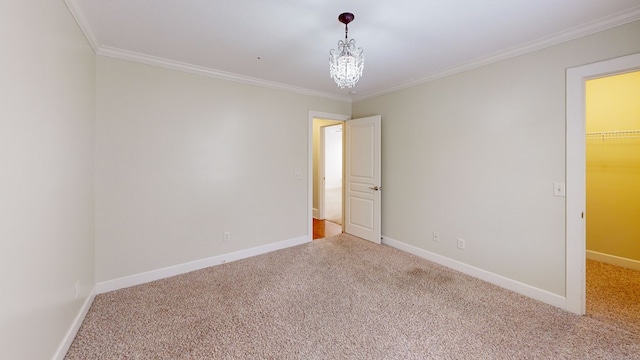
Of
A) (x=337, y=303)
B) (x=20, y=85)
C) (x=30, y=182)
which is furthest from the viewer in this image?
(x=337, y=303)

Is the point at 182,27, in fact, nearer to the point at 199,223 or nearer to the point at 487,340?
the point at 199,223

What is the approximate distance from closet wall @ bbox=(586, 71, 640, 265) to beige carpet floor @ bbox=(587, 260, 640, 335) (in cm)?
33

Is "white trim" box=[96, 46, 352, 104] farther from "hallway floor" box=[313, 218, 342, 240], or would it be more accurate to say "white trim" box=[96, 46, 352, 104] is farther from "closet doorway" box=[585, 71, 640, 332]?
"closet doorway" box=[585, 71, 640, 332]

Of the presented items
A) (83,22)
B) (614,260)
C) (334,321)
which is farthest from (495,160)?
(83,22)

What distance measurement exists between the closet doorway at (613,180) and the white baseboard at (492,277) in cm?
82

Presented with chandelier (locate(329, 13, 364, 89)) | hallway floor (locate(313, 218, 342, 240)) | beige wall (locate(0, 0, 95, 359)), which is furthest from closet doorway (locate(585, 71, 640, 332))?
beige wall (locate(0, 0, 95, 359))

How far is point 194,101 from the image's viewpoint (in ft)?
10.0

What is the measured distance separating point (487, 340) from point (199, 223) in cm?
307

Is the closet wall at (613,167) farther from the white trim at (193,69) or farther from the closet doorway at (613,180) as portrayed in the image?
the white trim at (193,69)

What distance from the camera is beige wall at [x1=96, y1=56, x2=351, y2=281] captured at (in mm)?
2613

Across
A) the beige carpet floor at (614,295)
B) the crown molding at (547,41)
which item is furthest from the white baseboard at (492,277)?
the crown molding at (547,41)

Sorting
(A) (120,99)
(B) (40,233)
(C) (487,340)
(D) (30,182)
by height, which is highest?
(A) (120,99)

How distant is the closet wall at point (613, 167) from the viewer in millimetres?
3059

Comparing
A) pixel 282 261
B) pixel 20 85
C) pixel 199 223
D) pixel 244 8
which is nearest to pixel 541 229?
pixel 282 261
